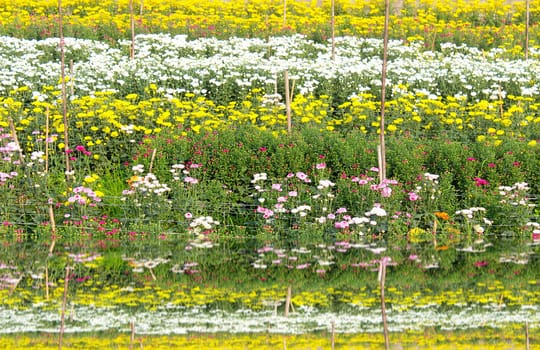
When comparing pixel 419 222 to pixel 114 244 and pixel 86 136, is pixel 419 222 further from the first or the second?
pixel 86 136

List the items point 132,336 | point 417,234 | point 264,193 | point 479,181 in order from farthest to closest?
1. point 479,181
2. point 264,193
3. point 417,234
4. point 132,336

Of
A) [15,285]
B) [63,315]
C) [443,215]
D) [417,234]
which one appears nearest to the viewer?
[63,315]

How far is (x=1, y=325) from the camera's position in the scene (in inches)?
352

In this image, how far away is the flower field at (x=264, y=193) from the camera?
9.41 meters

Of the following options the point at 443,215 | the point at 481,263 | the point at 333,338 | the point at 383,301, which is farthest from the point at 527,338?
the point at 443,215

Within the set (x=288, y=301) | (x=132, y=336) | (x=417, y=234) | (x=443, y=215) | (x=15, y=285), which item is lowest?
(x=417, y=234)

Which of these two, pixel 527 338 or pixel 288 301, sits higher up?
pixel 527 338

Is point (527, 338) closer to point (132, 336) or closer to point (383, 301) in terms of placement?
point (383, 301)

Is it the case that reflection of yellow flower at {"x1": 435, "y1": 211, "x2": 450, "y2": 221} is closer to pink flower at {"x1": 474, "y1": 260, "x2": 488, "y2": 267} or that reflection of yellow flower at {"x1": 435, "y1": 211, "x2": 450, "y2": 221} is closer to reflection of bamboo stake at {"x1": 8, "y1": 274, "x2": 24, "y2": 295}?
pink flower at {"x1": 474, "y1": 260, "x2": 488, "y2": 267}

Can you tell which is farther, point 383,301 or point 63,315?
point 383,301

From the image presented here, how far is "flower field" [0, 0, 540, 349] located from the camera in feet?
30.9

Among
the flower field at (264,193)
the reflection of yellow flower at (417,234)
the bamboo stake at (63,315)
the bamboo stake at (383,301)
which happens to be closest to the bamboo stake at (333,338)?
the flower field at (264,193)

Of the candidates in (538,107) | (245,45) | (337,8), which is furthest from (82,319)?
(337,8)

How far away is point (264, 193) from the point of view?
532 inches
